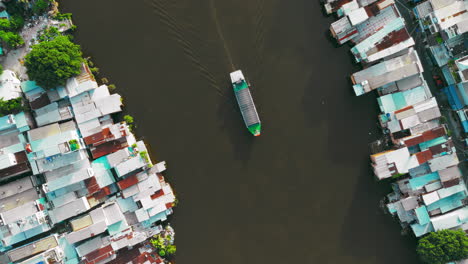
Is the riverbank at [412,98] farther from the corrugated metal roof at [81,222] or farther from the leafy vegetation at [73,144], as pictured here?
the corrugated metal roof at [81,222]

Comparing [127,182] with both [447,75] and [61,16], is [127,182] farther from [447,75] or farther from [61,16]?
[447,75]

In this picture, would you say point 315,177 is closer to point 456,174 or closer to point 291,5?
point 456,174

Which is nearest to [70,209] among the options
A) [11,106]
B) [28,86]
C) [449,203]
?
[11,106]

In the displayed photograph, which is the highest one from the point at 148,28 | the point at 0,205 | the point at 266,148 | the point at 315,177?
the point at 148,28

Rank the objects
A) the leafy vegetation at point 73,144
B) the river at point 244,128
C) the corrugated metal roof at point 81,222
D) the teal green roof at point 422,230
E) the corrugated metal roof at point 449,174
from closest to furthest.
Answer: the leafy vegetation at point 73,144 < the corrugated metal roof at point 81,222 < the corrugated metal roof at point 449,174 < the teal green roof at point 422,230 < the river at point 244,128

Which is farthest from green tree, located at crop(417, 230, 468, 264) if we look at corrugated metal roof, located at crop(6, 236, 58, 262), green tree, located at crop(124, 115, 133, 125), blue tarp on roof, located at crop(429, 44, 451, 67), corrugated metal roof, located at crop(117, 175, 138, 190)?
corrugated metal roof, located at crop(6, 236, 58, 262)

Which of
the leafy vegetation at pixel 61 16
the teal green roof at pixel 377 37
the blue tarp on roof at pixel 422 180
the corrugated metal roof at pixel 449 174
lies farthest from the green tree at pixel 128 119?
the corrugated metal roof at pixel 449 174

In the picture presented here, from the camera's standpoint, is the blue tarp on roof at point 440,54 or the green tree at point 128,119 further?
the green tree at point 128,119

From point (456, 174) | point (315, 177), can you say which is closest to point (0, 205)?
point (315, 177)
